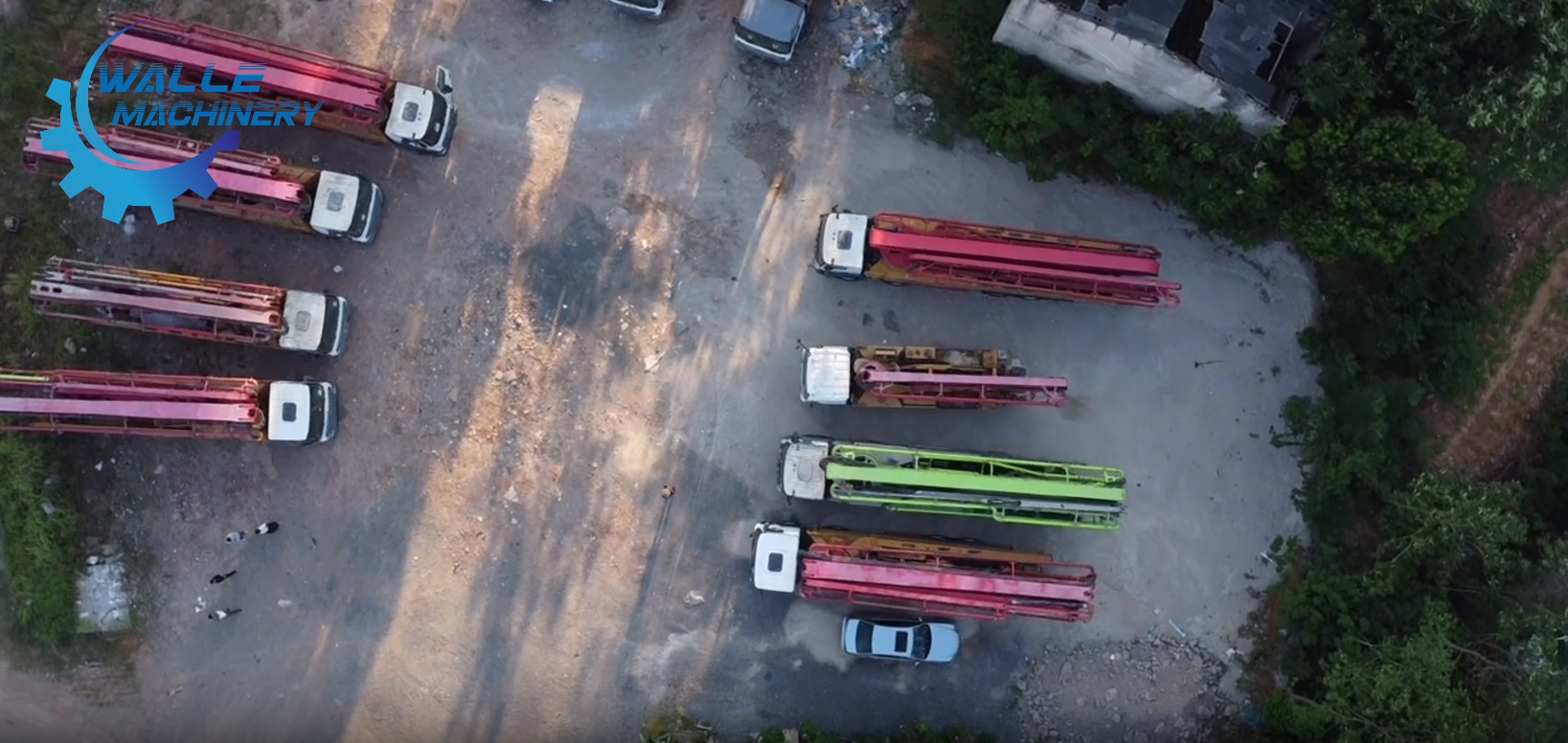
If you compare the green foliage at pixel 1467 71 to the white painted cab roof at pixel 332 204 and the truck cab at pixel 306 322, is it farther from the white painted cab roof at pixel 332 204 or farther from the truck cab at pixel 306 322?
the truck cab at pixel 306 322

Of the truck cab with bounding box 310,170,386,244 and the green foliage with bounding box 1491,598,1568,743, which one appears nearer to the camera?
the green foliage with bounding box 1491,598,1568,743

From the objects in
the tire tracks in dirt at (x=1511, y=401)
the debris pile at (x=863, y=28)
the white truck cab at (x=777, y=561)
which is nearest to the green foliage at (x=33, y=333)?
the white truck cab at (x=777, y=561)

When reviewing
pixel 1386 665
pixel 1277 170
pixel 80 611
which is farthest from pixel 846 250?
pixel 80 611

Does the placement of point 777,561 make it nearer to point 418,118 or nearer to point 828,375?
point 828,375

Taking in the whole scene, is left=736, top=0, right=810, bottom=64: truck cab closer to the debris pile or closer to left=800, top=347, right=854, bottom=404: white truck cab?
the debris pile

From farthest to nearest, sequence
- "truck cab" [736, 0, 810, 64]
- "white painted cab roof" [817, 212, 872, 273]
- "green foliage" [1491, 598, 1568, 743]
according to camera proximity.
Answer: "truck cab" [736, 0, 810, 64] → "white painted cab roof" [817, 212, 872, 273] → "green foliage" [1491, 598, 1568, 743]

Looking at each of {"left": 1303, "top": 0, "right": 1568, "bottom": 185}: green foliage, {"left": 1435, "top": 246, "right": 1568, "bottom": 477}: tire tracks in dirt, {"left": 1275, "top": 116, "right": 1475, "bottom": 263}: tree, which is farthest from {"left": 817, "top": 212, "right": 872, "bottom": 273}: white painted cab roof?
{"left": 1435, "top": 246, "right": 1568, "bottom": 477}: tire tracks in dirt

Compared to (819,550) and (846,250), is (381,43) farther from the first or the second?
(819,550)

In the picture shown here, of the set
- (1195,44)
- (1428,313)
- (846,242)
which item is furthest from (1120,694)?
(1195,44)
